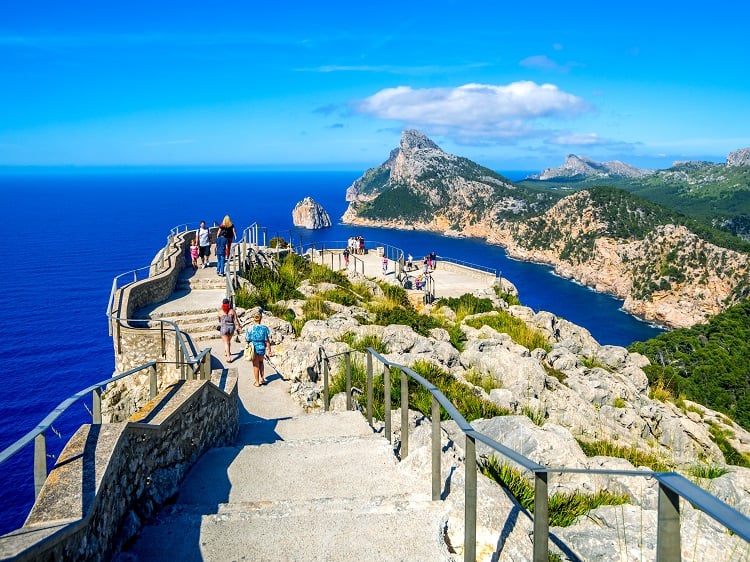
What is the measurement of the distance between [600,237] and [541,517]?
113927mm

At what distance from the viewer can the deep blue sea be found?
37.4m

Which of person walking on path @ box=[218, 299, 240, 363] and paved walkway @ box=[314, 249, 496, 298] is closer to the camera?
person walking on path @ box=[218, 299, 240, 363]

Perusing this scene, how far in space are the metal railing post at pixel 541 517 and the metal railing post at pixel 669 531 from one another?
35.5 inches

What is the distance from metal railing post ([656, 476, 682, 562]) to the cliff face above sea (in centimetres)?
8929

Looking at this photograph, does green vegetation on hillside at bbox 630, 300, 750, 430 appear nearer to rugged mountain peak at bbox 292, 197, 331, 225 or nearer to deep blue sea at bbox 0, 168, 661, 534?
deep blue sea at bbox 0, 168, 661, 534

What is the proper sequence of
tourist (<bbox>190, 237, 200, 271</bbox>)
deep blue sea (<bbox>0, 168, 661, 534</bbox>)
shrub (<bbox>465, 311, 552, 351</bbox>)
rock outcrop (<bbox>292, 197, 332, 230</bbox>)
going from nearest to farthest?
shrub (<bbox>465, 311, 552, 351</bbox>) < tourist (<bbox>190, 237, 200, 271</bbox>) < deep blue sea (<bbox>0, 168, 661, 534</bbox>) < rock outcrop (<bbox>292, 197, 332, 230</bbox>)

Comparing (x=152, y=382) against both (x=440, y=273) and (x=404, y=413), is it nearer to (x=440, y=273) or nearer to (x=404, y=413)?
(x=404, y=413)

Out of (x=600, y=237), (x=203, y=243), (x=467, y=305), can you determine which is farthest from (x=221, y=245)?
(x=600, y=237)

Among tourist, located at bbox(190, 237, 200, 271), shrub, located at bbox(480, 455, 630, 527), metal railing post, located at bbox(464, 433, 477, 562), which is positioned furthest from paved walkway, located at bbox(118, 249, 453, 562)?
tourist, located at bbox(190, 237, 200, 271)

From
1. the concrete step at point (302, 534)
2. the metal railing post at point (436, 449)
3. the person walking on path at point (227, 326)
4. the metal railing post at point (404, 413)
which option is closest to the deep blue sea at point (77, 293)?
the concrete step at point (302, 534)

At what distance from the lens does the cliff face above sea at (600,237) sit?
278ft

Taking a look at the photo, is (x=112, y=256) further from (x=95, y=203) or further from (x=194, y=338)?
(x=95, y=203)

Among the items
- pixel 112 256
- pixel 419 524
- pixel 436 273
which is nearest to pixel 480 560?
pixel 419 524

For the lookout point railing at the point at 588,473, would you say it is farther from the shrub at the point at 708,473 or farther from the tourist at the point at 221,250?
the tourist at the point at 221,250
